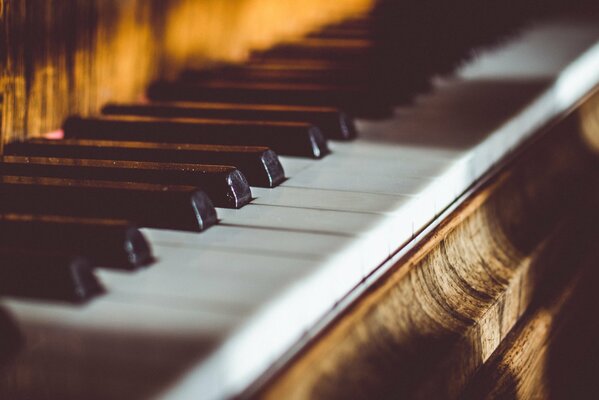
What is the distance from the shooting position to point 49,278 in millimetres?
821

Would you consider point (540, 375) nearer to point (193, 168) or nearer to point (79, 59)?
point (193, 168)

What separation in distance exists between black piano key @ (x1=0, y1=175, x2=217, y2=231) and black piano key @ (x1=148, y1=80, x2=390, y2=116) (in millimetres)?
674

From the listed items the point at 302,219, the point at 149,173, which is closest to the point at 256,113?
the point at 149,173

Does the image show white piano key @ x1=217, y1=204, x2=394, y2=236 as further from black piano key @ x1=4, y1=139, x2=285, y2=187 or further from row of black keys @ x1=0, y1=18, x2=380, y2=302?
black piano key @ x1=4, y1=139, x2=285, y2=187

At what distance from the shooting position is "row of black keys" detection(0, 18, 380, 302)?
871 millimetres

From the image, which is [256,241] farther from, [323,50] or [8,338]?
[323,50]

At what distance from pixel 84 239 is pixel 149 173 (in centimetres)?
28

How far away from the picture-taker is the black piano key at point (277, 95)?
1731 millimetres

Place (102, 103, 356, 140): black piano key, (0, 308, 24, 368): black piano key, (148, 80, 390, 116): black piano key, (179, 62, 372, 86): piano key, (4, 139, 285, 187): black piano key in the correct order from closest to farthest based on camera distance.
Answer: (0, 308, 24, 368): black piano key
(4, 139, 285, 187): black piano key
(102, 103, 356, 140): black piano key
(148, 80, 390, 116): black piano key
(179, 62, 372, 86): piano key

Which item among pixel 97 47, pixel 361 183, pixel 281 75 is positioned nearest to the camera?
pixel 361 183

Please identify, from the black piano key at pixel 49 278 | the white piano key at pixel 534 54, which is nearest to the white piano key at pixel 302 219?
the black piano key at pixel 49 278

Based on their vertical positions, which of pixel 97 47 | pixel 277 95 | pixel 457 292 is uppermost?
pixel 97 47

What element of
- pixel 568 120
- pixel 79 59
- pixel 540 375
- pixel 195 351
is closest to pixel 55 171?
pixel 79 59

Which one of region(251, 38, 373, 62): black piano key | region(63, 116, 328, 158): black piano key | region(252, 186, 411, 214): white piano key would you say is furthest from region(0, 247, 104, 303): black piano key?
region(251, 38, 373, 62): black piano key
